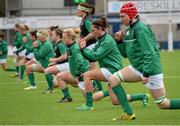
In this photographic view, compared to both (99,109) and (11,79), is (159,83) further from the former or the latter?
(11,79)

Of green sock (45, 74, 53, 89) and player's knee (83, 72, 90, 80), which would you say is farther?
green sock (45, 74, 53, 89)

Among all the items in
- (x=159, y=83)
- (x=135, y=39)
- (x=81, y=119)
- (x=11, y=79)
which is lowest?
(x=11, y=79)

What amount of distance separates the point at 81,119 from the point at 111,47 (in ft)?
4.94

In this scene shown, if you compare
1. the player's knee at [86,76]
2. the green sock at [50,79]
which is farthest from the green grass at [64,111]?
the player's knee at [86,76]

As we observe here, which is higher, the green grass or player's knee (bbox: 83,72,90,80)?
player's knee (bbox: 83,72,90,80)

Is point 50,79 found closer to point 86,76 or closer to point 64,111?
point 64,111

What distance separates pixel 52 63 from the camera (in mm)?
17391

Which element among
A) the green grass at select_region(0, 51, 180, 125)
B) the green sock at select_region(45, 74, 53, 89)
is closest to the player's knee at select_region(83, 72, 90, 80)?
the green grass at select_region(0, 51, 180, 125)

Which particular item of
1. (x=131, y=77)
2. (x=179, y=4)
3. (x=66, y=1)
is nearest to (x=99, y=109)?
(x=131, y=77)

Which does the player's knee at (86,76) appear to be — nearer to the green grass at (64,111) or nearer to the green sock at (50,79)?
the green grass at (64,111)

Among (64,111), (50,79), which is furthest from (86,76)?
(50,79)

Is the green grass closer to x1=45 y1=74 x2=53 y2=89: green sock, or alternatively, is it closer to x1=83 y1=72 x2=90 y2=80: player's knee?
x1=45 y1=74 x2=53 y2=89: green sock

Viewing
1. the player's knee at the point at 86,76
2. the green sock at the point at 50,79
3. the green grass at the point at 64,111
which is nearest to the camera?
the green grass at the point at 64,111

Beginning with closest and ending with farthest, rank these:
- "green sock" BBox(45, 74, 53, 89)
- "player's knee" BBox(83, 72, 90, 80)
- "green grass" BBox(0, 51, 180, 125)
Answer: "green grass" BBox(0, 51, 180, 125) < "player's knee" BBox(83, 72, 90, 80) < "green sock" BBox(45, 74, 53, 89)
